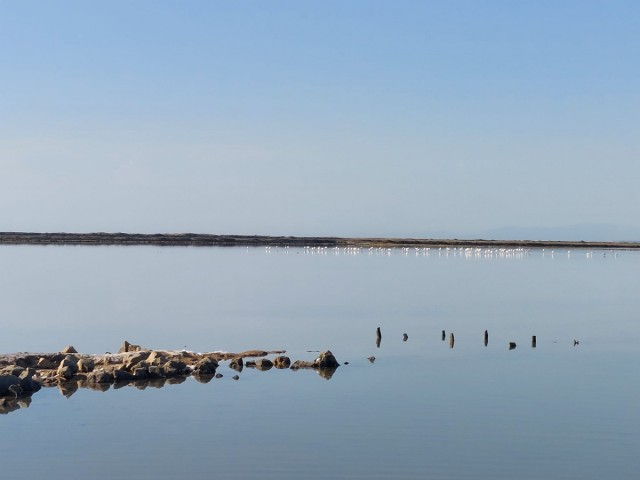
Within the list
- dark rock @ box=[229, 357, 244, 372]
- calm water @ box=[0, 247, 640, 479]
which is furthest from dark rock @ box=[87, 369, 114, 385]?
dark rock @ box=[229, 357, 244, 372]

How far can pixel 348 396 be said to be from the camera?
102ft

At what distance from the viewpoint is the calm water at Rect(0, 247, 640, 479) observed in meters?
23.3

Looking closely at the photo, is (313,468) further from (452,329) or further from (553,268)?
(553,268)

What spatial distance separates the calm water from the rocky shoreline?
0.71 meters

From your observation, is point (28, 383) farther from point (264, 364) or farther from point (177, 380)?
point (264, 364)

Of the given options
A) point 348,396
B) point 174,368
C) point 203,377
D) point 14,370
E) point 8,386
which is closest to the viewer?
point 8,386

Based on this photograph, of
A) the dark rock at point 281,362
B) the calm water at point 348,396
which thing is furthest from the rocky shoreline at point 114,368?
the calm water at point 348,396

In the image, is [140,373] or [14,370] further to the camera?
[140,373]

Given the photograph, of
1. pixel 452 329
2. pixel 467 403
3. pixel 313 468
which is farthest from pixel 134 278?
pixel 313 468

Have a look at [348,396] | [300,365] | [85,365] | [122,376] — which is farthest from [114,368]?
[348,396]

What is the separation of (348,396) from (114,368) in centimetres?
828

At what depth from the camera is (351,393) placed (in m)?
31.7

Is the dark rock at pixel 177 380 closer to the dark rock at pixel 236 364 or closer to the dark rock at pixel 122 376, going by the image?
the dark rock at pixel 122 376

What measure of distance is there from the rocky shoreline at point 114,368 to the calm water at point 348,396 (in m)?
0.71
